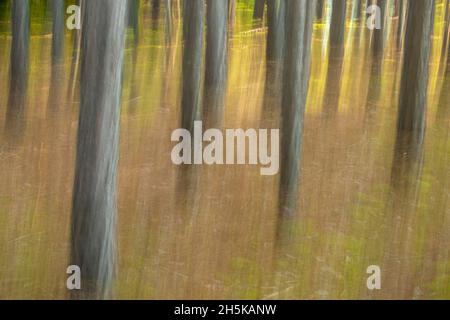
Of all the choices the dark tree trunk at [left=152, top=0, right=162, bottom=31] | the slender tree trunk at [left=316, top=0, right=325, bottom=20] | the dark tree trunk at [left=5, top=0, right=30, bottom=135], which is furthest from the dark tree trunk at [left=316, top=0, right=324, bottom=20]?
the dark tree trunk at [left=5, top=0, right=30, bottom=135]

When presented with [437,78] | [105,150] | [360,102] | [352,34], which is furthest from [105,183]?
[352,34]

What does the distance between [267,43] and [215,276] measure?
12.9 feet

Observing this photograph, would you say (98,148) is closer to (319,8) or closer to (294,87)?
(294,87)

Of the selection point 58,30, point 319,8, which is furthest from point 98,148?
point 319,8

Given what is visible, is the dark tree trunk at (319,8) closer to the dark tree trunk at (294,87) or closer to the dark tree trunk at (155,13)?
the dark tree trunk at (294,87)

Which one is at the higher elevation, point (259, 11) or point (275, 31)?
point (259, 11)

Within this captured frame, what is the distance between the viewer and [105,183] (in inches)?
152

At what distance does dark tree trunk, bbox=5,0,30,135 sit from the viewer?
5309 millimetres

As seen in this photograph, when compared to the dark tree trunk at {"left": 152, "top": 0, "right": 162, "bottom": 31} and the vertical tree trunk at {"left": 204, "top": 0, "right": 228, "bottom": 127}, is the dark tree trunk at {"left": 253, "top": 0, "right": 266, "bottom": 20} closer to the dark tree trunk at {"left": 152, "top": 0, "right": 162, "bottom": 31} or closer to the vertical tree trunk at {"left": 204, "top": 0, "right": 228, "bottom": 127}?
the vertical tree trunk at {"left": 204, "top": 0, "right": 228, "bottom": 127}

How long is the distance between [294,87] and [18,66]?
2377 mm

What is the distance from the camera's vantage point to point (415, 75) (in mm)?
5891

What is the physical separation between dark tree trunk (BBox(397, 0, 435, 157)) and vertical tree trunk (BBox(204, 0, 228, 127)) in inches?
63.5

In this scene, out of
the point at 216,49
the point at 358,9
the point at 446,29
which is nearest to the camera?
the point at 446,29

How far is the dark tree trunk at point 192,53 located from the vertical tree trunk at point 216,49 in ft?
0.43
